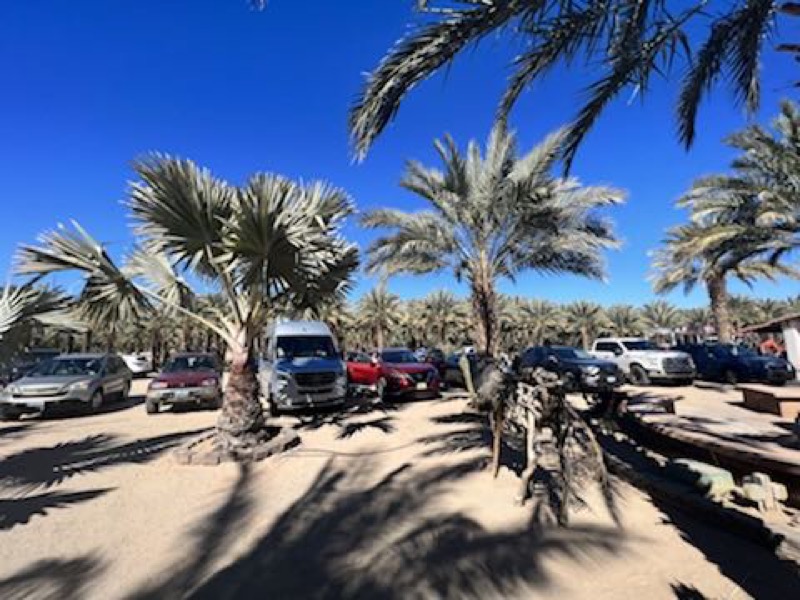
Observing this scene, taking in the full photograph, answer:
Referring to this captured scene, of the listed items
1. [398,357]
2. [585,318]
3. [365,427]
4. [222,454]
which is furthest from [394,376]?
[585,318]

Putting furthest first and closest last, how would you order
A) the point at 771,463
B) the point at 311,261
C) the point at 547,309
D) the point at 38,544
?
the point at 547,309
the point at 311,261
the point at 771,463
the point at 38,544

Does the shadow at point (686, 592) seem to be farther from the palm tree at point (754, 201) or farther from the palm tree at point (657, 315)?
the palm tree at point (657, 315)

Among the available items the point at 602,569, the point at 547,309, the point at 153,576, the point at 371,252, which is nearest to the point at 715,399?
the point at 371,252

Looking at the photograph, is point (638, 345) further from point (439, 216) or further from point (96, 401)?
point (96, 401)

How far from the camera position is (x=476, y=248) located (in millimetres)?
12602

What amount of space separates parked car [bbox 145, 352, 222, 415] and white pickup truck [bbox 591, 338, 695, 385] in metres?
14.3

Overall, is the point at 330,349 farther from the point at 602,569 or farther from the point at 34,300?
the point at 602,569

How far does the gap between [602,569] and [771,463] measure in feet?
10.2

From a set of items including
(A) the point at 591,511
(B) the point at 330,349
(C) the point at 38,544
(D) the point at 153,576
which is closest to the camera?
(D) the point at 153,576

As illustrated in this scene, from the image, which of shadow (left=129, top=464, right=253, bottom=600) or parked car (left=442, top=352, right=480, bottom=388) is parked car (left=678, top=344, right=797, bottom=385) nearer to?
parked car (left=442, top=352, right=480, bottom=388)

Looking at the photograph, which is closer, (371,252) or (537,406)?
(537,406)

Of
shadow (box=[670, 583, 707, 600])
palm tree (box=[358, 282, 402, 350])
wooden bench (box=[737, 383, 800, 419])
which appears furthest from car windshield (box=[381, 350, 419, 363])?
palm tree (box=[358, 282, 402, 350])

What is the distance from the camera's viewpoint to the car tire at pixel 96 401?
13617 mm

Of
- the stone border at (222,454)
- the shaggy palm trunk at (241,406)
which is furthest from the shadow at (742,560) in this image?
the shaggy palm trunk at (241,406)
